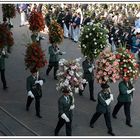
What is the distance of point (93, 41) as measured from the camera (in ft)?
47.8

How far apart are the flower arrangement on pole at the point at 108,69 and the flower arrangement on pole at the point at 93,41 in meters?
1.41

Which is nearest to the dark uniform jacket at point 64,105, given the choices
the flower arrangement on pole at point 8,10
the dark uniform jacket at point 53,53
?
the dark uniform jacket at point 53,53

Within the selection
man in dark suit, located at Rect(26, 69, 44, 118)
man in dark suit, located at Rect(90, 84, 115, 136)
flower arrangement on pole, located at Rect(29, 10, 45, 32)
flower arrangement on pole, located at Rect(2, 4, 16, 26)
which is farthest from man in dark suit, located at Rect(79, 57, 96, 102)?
flower arrangement on pole, located at Rect(2, 4, 16, 26)

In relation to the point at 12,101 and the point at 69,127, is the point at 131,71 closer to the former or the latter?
the point at 69,127

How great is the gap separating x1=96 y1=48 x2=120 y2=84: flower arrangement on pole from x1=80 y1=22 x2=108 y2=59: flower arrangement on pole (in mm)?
1406

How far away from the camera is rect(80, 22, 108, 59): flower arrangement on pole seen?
1459 cm

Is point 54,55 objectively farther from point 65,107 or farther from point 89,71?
point 65,107

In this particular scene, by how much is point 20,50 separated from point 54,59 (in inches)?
155

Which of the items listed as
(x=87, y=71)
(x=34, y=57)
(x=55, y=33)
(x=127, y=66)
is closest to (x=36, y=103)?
(x=34, y=57)

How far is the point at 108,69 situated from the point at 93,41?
1.81 meters

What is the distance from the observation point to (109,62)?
1308 cm

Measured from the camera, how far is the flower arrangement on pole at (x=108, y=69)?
42.7 ft

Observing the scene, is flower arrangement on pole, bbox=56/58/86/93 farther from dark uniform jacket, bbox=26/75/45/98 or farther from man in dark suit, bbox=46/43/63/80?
man in dark suit, bbox=46/43/63/80

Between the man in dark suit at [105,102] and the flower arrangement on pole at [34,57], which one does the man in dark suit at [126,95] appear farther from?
the flower arrangement on pole at [34,57]
